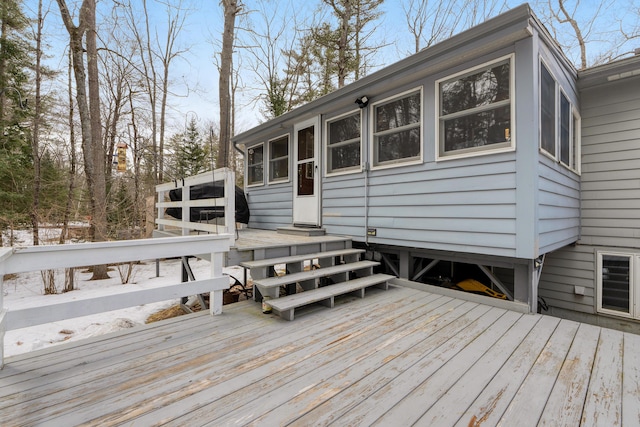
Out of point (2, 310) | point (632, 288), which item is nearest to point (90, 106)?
point (2, 310)

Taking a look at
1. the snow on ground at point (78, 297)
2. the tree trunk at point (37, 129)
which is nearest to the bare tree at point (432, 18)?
the snow on ground at point (78, 297)

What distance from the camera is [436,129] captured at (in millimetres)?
3576

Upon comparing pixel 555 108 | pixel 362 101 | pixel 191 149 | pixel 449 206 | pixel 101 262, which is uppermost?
pixel 191 149

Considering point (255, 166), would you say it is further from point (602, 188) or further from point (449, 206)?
point (602, 188)

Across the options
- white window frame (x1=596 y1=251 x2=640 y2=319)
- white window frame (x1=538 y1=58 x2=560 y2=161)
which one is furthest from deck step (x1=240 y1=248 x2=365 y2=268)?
white window frame (x1=596 y1=251 x2=640 y2=319)

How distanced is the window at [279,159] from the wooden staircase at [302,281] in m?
2.71

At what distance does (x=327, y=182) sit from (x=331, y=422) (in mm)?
3976

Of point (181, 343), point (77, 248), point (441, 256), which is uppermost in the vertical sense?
point (77, 248)

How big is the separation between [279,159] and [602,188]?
5573 millimetres

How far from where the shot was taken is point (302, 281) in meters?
3.27

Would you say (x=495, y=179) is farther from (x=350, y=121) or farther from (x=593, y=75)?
(x=593, y=75)

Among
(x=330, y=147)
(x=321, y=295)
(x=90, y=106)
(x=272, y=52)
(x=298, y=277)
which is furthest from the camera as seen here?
(x=272, y=52)

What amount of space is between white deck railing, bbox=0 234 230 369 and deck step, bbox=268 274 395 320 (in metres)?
0.63

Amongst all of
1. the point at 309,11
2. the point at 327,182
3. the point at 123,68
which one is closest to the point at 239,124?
the point at 123,68
